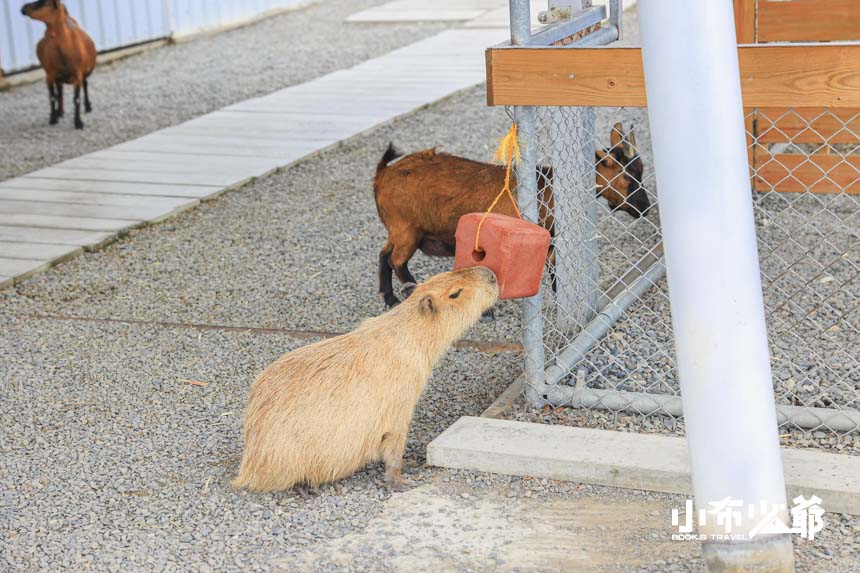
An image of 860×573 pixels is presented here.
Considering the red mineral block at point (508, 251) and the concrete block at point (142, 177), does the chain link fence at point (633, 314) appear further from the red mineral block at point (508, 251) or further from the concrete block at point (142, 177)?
the concrete block at point (142, 177)

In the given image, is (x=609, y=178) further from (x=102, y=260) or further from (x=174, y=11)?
(x=174, y=11)

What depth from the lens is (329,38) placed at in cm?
1209

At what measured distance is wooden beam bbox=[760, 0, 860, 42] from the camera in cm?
600

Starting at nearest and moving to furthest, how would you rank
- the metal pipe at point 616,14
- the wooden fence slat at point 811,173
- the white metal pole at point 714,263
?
the white metal pole at point 714,263 < the metal pipe at point 616,14 < the wooden fence slat at point 811,173

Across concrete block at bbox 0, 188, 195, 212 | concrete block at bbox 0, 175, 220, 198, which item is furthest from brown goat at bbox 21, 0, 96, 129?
concrete block at bbox 0, 188, 195, 212

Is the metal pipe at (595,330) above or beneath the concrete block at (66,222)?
beneath

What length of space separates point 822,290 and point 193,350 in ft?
8.41

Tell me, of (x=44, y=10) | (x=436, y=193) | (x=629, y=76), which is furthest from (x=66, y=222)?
(x=629, y=76)

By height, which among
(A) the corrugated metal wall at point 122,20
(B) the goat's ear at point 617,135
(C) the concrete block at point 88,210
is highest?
(A) the corrugated metal wall at point 122,20

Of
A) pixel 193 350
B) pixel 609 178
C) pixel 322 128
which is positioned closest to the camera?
pixel 193 350

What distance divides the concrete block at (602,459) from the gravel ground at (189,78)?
486cm

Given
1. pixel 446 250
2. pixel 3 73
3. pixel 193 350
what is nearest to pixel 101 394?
pixel 193 350

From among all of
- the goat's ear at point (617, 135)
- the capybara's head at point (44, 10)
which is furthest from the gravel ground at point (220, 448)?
the capybara's head at point (44, 10)

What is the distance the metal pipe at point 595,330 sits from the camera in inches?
144
